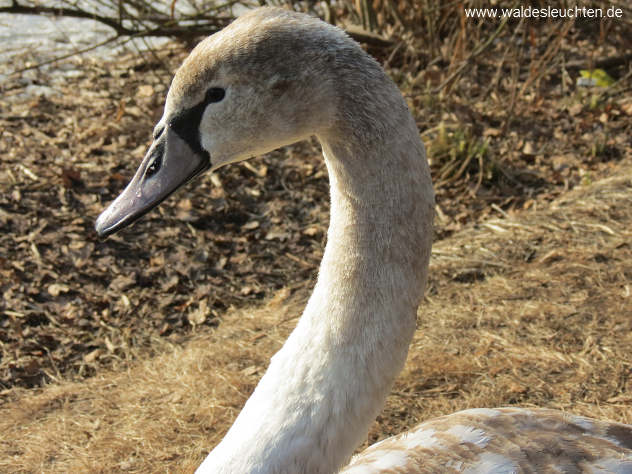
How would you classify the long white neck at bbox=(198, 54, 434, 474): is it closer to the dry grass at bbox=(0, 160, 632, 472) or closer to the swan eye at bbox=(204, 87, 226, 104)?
the swan eye at bbox=(204, 87, 226, 104)

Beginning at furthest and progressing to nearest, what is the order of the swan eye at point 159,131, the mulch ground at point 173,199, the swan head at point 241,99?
the mulch ground at point 173,199
the swan eye at point 159,131
the swan head at point 241,99

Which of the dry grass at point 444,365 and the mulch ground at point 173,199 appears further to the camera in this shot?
the mulch ground at point 173,199

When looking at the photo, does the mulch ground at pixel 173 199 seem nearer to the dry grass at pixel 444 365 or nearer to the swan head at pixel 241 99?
the dry grass at pixel 444 365

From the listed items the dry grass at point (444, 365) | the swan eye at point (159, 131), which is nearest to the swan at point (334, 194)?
the swan eye at point (159, 131)

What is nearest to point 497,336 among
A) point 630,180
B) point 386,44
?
point 630,180

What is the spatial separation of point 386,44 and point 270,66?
16.0ft

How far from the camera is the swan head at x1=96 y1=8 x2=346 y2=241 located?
184 cm

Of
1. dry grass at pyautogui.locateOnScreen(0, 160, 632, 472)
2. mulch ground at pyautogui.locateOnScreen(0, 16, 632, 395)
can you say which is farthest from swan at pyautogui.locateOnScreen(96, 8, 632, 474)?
mulch ground at pyautogui.locateOnScreen(0, 16, 632, 395)

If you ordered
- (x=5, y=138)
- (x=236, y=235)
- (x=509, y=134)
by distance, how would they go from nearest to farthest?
(x=236, y=235) → (x=5, y=138) → (x=509, y=134)

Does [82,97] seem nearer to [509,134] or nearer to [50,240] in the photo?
[50,240]

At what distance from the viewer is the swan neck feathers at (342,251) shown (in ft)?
6.11

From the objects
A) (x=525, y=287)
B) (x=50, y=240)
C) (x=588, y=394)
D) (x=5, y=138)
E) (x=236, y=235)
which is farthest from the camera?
(x=5, y=138)

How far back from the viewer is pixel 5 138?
5.58 meters

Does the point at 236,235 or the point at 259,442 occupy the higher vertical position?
the point at 259,442
